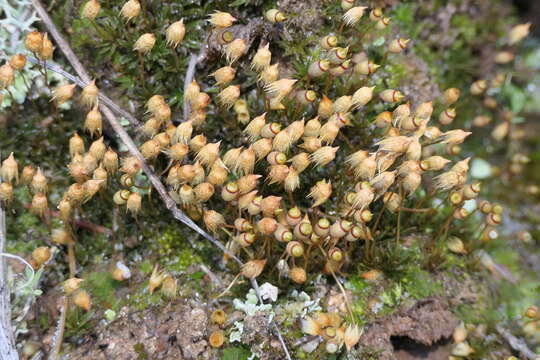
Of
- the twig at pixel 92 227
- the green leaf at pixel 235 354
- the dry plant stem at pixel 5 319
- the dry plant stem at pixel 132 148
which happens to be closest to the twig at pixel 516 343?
the dry plant stem at pixel 132 148

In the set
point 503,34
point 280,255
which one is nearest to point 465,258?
point 280,255

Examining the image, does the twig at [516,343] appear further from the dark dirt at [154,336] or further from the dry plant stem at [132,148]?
the dark dirt at [154,336]

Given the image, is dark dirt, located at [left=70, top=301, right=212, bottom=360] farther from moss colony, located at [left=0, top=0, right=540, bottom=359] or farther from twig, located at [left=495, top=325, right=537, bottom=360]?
twig, located at [left=495, top=325, right=537, bottom=360]

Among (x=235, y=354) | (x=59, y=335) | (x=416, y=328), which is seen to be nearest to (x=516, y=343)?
(x=416, y=328)

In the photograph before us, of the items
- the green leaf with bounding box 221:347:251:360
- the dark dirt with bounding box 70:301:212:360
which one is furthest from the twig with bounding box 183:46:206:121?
the green leaf with bounding box 221:347:251:360

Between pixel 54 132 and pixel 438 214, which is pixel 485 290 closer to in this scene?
pixel 438 214
